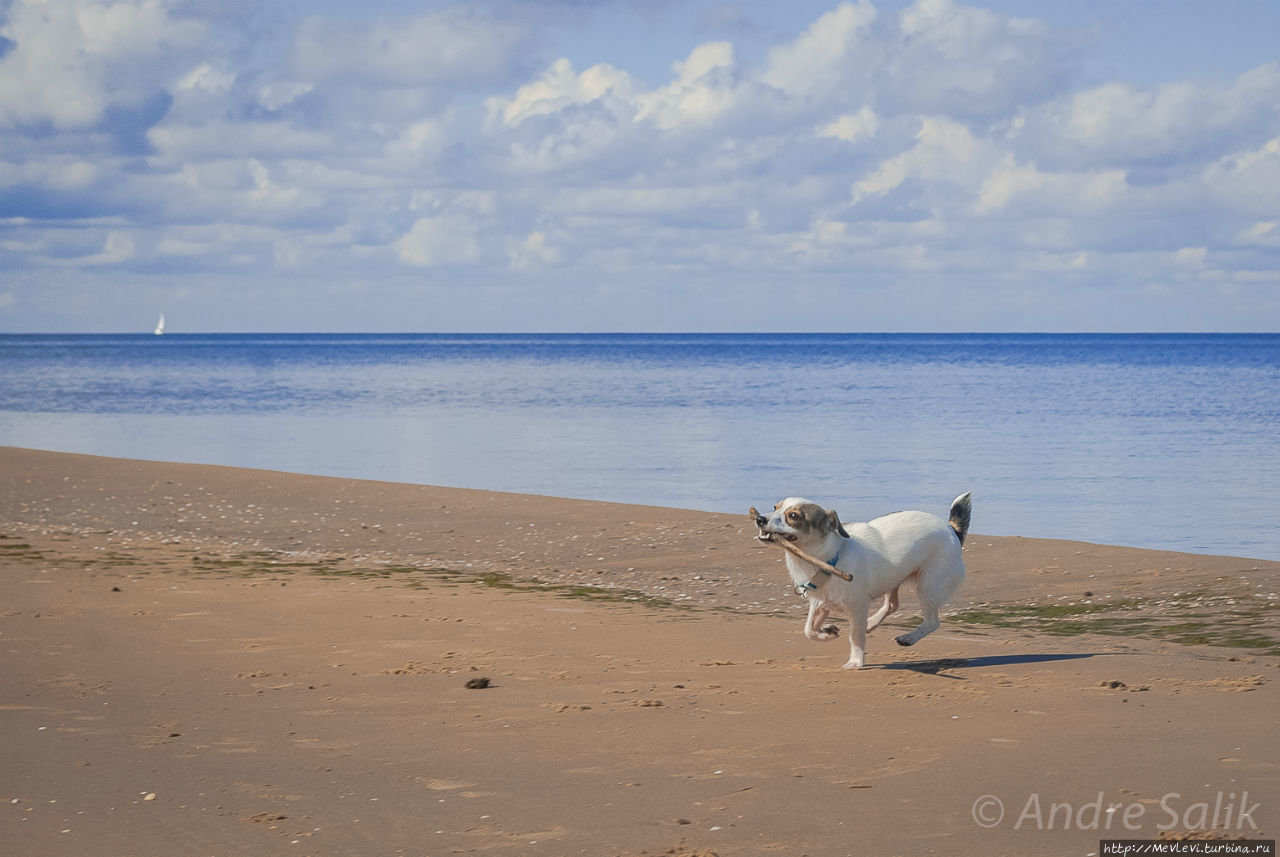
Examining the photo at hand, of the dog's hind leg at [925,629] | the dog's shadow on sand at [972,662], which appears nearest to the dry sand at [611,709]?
the dog's shadow on sand at [972,662]

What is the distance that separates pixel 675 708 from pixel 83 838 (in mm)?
3218

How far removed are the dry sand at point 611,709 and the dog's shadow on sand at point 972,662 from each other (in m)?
0.05

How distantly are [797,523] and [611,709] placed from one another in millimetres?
1626

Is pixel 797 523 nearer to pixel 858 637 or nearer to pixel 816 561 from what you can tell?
pixel 816 561

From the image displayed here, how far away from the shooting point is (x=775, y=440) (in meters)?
30.1

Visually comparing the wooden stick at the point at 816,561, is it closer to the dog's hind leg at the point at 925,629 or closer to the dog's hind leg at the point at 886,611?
the dog's hind leg at the point at 925,629

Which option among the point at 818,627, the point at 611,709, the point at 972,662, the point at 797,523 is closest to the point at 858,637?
the point at 818,627

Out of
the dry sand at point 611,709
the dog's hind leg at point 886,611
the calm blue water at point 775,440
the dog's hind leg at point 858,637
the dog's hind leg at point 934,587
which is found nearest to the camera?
the dry sand at point 611,709

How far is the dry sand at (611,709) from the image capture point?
5.22 m

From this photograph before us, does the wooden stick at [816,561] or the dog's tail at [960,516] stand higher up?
the dog's tail at [960,516]

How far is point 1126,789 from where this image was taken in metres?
5.52

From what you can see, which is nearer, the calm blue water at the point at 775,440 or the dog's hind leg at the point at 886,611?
the dog's hind leg at the point at 886,611

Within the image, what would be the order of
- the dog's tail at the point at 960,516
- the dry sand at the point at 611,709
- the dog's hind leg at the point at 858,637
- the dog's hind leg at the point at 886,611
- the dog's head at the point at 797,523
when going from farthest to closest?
1. the dog's hind leg at the point at 886,611
2. the dog's tail at the point at 960,516
3. the dog's hind leg at the point at 858,637
4. the dog's head at the point at 797,523
5. the dry sand at the point at 611,709

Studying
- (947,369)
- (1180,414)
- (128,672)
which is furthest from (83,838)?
(947,369)
